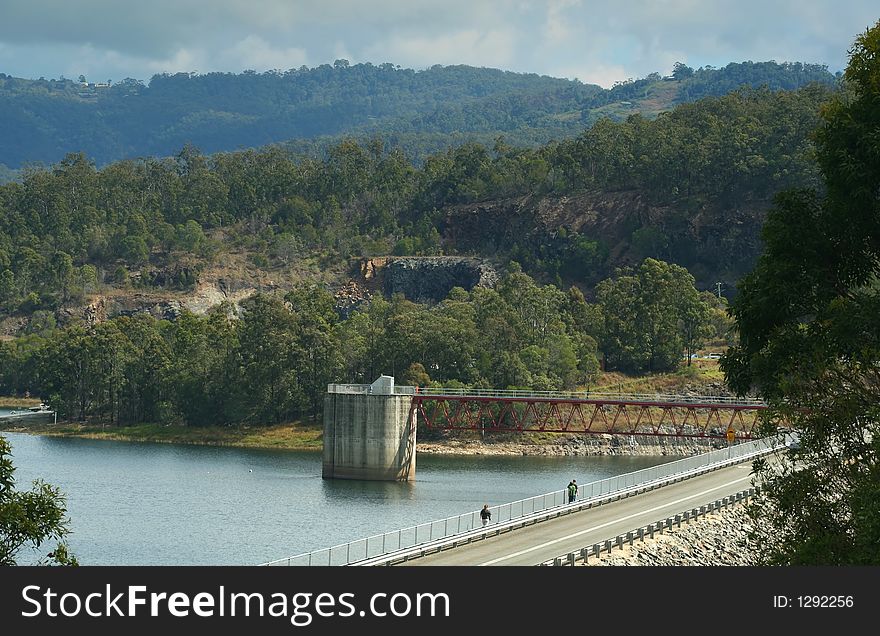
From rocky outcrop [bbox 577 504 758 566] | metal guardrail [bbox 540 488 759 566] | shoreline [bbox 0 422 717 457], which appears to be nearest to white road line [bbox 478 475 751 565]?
metal guardrail [bbox 540 488 759 566]

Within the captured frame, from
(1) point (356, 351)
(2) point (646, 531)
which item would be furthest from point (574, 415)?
(2) point (646, 531)

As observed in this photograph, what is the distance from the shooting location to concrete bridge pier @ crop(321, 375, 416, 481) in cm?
12056

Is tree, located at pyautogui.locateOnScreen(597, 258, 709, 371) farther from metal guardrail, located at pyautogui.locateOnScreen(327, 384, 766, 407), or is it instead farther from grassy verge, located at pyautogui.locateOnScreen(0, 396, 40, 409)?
grassy verge, located at pyautogui.locateOnScreen(0, 396, 40, 409)

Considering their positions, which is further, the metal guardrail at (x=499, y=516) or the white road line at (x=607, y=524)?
the white road line at (x=607, y=524)

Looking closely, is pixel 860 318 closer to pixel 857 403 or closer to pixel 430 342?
pixel 857 403

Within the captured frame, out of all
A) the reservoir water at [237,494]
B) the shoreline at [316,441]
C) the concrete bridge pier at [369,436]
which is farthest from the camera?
the shoreline at [316,441]

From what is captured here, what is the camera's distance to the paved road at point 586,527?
5966 cm

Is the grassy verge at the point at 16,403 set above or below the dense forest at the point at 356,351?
below

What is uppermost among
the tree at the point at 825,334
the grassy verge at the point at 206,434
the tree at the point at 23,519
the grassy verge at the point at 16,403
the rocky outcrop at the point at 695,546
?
the tree at the point at 825,334

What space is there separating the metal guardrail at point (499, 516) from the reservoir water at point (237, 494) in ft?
35.7

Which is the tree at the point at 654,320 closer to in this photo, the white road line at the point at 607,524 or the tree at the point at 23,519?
the white road line at the point at 607,524

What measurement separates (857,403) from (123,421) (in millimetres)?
146066

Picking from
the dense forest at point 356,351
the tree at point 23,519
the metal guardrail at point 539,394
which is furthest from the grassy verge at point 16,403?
the tree at point 23,519

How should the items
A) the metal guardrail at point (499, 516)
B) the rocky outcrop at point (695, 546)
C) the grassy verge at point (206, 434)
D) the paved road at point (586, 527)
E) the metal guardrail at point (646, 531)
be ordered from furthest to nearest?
the grassy verge at point (206, 434), the rocky outcrop at point (695, 546), the paved road at point (586, 527), the metal guardrail at point (646, 531), the metal guardrail at point (499, 516)
